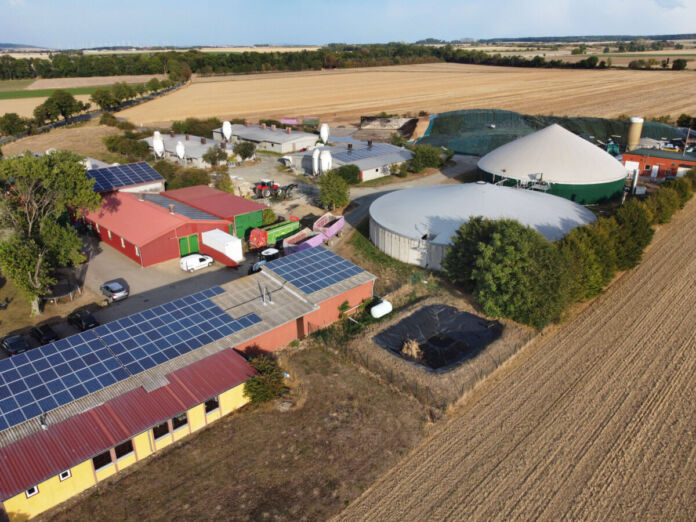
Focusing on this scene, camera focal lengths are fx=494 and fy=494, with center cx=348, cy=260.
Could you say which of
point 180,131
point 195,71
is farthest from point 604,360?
point 195,71

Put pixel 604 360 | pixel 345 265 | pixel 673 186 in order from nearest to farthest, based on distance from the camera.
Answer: pixel 604 360 < pixel 345 265 < pixel 673 186

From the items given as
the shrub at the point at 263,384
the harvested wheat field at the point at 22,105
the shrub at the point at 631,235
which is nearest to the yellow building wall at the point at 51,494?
the shrub at the point at 263,384

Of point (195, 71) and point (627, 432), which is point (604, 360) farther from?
point (195, 71)

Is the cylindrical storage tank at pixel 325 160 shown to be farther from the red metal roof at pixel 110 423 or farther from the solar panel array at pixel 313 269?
the red metal roof at pixel 110 423

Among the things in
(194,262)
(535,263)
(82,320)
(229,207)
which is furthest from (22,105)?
(535,263)

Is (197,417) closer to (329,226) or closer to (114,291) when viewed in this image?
(114,291)

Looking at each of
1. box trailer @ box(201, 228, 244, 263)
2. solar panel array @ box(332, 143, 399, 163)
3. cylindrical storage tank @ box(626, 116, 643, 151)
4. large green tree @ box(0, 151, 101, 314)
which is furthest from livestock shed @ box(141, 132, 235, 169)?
cylindrical storage tank @ box(626, 116, 643, 151)
